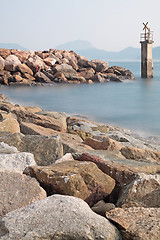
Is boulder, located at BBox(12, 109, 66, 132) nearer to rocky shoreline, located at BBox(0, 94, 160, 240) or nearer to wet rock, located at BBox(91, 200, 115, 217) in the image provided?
rocky shoreline, located at BBox(0, 94, 160, 240)

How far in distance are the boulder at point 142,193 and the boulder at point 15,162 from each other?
3.22 ft

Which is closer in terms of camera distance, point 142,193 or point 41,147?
point 142,193

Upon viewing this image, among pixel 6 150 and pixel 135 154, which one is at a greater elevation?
pixel 6 150

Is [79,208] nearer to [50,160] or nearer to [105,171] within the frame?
[105,171]

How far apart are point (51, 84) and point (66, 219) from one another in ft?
76.0

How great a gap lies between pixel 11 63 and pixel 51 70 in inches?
144

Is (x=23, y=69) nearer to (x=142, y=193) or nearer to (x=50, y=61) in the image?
(x=50, y=61)

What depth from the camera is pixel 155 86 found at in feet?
81.6

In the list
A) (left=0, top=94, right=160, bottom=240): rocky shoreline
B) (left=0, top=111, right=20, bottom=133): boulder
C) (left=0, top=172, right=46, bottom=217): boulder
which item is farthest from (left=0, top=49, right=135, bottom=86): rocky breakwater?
(left=0, top=172, right=46, bottom=217): boulder

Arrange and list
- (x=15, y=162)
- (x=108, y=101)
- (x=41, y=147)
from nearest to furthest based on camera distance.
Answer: (x=15, y=162), (x=41, y=147), (x=108, y=101)

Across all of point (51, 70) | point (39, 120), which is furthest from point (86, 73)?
point (39, 120)

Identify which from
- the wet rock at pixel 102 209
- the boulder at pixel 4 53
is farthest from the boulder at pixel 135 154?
the boulder at pixel 4 53

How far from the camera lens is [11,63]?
2498cm

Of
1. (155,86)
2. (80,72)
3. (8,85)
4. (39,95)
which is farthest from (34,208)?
(80,72)
